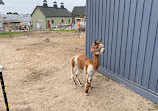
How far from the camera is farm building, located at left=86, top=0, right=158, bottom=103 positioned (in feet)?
11.1

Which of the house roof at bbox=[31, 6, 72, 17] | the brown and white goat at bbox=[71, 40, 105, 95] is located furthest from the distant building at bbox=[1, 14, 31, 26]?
the brown and white goat at bbox=[71, 40, 105, 95]

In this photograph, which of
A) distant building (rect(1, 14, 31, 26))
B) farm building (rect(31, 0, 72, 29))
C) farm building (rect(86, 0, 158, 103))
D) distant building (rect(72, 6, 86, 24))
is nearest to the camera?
farm building (rect(86, 0, 158, 103))

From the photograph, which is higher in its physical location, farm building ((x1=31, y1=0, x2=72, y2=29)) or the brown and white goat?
farm building ((x1=31, y1=0, x2=72, y2=29))

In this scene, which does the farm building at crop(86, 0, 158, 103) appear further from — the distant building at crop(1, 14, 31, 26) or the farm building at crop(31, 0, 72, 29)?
the distant building at crop(1, 14, 31, 26)

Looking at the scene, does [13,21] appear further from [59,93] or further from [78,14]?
[59,93]

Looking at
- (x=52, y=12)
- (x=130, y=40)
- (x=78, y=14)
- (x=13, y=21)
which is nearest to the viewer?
(x=130, y=40)

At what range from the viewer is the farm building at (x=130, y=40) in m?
3.37

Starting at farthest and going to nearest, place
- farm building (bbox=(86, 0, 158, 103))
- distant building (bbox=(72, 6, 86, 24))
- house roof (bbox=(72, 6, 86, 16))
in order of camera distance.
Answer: house roof (bbox=(72, 6, 86, 16)) < distant building (bbox=(72, 6, 86, 24)) < farm building (bbox=(86, 0, 158, 103))

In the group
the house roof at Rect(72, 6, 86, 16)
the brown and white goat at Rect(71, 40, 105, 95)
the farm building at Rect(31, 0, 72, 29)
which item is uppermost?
the house roof at Rect(72, 6, 86, 16)

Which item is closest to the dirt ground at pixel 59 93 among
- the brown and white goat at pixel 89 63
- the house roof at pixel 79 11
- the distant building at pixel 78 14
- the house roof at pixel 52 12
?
the brown and white goat at pixel 89 63

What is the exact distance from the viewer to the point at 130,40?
12.9 feet

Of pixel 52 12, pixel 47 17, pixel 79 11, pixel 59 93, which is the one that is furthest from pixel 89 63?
pixel 79 11

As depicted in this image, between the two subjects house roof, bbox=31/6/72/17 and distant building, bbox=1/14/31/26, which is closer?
house roof, bbox=31/6/72/17

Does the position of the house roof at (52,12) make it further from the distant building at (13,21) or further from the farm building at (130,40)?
the farm building at (130,40)
